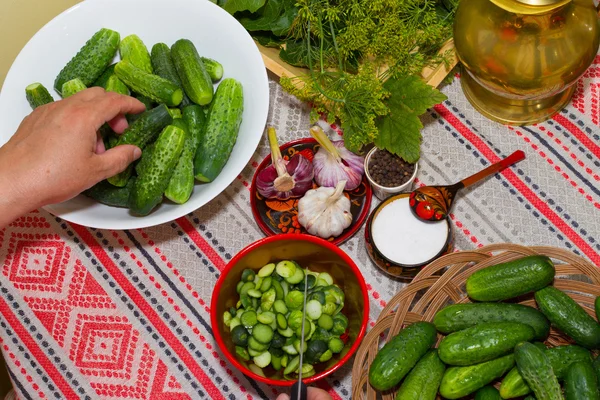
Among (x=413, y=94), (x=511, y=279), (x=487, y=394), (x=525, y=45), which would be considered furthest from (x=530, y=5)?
(x=487, y=394)

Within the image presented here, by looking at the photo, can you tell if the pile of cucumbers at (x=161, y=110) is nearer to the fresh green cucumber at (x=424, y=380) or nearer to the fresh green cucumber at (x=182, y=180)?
the fresh green cucumber at (x=182, y=180)

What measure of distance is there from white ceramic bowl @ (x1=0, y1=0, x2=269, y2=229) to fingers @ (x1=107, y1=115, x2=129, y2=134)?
17cm

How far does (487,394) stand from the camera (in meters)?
1.30

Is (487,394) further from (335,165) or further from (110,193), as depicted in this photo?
(110,193)

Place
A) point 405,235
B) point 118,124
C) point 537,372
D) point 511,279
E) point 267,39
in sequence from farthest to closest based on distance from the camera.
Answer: point 267,39 → point 405,235 → point 118,124 → point 511,279 → point 537,372

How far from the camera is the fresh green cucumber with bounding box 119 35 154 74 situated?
1513 mm

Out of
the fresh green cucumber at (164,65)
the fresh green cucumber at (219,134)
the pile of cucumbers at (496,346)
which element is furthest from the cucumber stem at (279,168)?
the pile of cucumbers at (496,346)

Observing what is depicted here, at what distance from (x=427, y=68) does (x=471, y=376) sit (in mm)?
713

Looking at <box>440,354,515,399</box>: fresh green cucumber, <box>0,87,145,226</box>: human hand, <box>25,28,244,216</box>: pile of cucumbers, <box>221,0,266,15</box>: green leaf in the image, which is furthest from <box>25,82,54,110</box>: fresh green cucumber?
<box>440,354,515,399</box>: fresh green cucumber

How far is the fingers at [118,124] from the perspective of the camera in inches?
55.8

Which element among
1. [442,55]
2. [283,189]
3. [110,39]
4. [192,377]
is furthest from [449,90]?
[192,377]

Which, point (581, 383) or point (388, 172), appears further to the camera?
point (388, 172)

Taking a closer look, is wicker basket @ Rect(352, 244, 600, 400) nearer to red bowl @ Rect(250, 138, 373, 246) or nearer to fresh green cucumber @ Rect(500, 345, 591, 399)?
fresh green cucumber @ Rect(500, 345, 591, 399)

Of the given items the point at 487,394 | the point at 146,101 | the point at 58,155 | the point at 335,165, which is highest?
the point at 58,155
